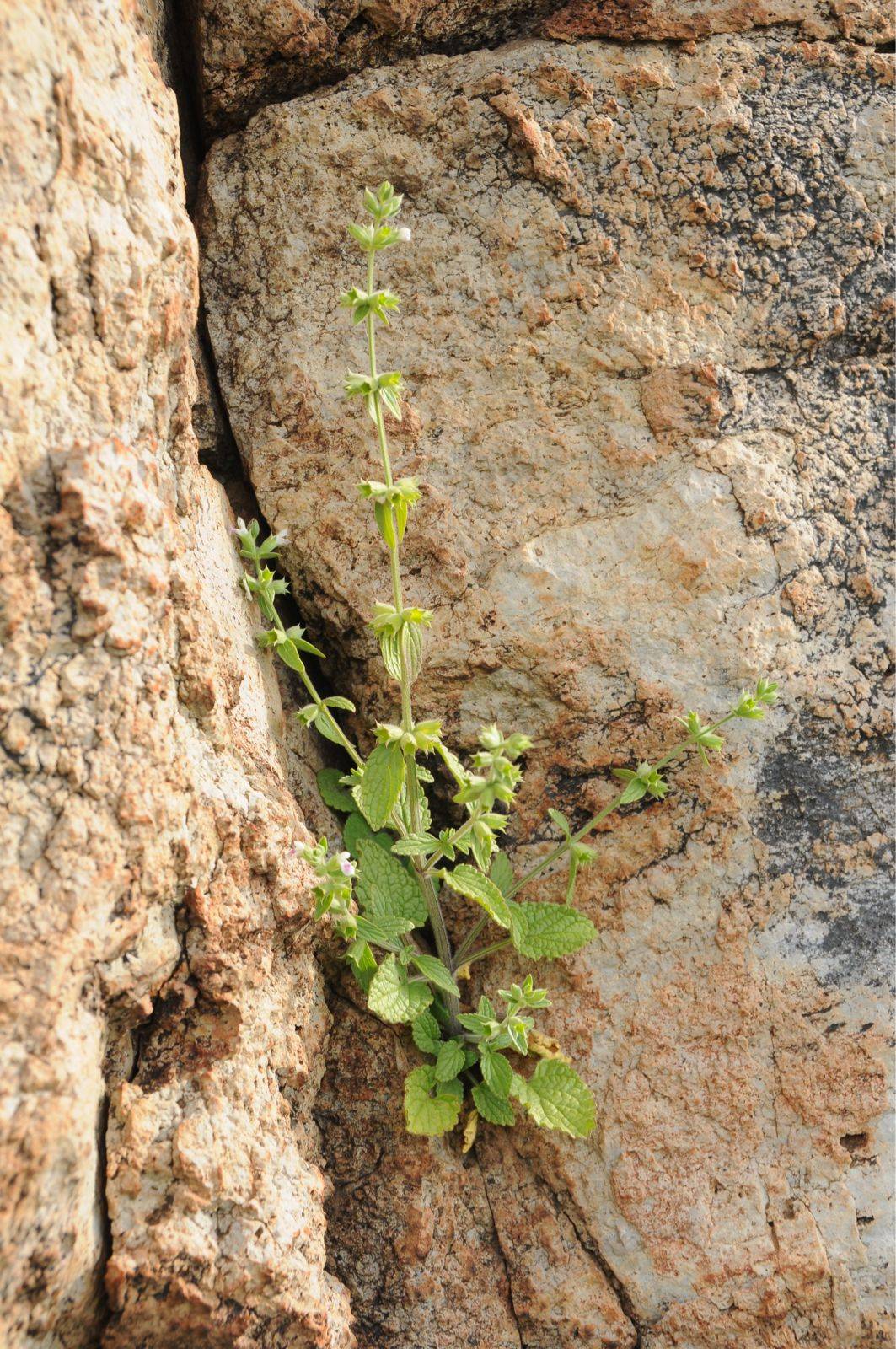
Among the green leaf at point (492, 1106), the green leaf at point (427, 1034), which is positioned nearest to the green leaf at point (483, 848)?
the green leaf at point (427, 1034)

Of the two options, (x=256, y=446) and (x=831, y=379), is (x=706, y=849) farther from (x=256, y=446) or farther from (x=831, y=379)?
(x=256, y=446)

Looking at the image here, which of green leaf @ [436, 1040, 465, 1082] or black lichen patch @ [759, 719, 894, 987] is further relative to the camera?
black lichen patch @ [759, 719, 894, 987]

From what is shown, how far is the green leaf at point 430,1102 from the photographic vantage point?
2451 millimetres

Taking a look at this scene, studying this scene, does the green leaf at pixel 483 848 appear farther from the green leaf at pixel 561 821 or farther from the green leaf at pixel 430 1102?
the green leaf at pixel 430 1102

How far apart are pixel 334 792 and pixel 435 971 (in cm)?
57

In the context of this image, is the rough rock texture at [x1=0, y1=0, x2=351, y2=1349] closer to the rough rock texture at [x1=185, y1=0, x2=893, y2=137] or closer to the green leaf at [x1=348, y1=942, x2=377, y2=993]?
the green leaf at [x1=348, y1=942, x2=377, y2=993]

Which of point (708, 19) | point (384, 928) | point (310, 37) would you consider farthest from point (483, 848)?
point (708, 19)

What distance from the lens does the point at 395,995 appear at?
2.49 m

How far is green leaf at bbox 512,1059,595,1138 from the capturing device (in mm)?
2469

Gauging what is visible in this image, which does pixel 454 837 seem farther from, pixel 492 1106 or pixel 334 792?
pixel 492 1106

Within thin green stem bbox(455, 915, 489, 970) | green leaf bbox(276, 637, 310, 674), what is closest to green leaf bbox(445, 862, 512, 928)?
thin green stem bbox(455, 915, 489, 970)

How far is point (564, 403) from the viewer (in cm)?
291

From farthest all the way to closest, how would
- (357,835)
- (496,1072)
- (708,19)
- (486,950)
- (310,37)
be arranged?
(708,19)
(310,37)
(357,835)
(486,950)
(496,1072)

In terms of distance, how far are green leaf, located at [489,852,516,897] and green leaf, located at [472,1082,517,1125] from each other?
47cm
